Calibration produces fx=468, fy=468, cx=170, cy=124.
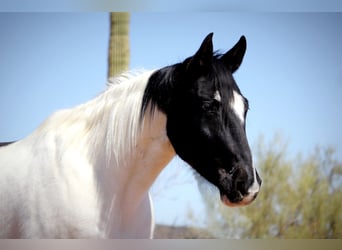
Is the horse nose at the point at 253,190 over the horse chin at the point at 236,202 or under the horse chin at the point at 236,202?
over

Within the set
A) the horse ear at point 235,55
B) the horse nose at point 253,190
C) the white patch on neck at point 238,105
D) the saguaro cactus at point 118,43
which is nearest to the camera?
the horse nose at point 253,190

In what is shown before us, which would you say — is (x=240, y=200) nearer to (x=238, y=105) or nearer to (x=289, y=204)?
(x=238, y=105)

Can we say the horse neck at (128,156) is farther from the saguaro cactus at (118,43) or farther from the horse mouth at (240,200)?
the saguaro cactus at (118,43)

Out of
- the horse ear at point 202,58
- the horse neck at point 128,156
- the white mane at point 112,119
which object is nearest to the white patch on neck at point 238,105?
the horse ear at point 202,58

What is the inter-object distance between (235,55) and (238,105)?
14.7 inches

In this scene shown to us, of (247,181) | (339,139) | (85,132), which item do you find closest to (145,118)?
(85,132)

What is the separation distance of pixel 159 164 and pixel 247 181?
17.3 inches

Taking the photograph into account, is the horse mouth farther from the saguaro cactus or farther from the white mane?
the saguaro cactus

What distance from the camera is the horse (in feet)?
6.96

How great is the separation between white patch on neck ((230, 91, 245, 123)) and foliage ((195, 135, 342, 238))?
70.0 inches

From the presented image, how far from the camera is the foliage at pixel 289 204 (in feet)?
12.7

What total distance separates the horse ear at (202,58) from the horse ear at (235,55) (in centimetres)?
17

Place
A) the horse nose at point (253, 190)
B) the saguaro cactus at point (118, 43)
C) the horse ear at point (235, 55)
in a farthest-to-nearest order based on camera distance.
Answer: the saguaro cactus at point (118, 43) < the horse ear at point (235, 55) < the horse nose at point (253, 190)

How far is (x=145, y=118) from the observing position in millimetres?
2229
